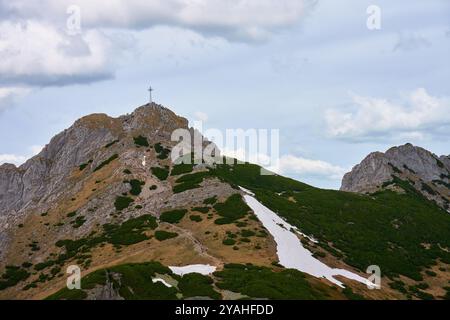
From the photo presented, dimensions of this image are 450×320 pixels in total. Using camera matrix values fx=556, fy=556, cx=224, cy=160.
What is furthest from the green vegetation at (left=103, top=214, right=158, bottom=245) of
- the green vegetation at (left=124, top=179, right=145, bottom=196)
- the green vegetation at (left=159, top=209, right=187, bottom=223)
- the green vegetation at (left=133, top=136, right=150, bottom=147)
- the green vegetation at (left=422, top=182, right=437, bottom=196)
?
the green vegetation at (left=422, top=182, right=437, bottom=196)

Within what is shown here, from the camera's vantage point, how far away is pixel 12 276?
3511 inches

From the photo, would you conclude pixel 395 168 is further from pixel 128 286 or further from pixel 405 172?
pixel 128 286

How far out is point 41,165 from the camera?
135500 millimetres

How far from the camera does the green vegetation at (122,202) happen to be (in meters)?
105

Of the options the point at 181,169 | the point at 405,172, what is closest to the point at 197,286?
the point at 181,169

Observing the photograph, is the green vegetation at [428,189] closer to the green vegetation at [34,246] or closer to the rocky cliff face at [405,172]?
the rocky cliff face at [405,172]

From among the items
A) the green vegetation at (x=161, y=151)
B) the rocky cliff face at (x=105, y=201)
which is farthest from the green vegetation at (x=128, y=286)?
the green vegetation at (x=161, y=151)

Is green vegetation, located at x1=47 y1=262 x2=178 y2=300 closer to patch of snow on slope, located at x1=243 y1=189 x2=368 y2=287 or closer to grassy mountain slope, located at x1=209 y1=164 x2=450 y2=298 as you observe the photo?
patch of snow on slope, located at x1=243 y1=189 x2=368 y2=287

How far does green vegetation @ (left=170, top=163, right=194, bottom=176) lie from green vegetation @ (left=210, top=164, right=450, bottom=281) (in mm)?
6403

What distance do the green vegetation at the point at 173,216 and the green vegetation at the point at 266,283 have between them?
29.6m

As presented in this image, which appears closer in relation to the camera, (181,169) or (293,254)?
(293,254)

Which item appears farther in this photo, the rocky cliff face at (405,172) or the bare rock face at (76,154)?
the rocky cliff face at (405,172)

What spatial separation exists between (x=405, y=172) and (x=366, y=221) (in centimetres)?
5814
